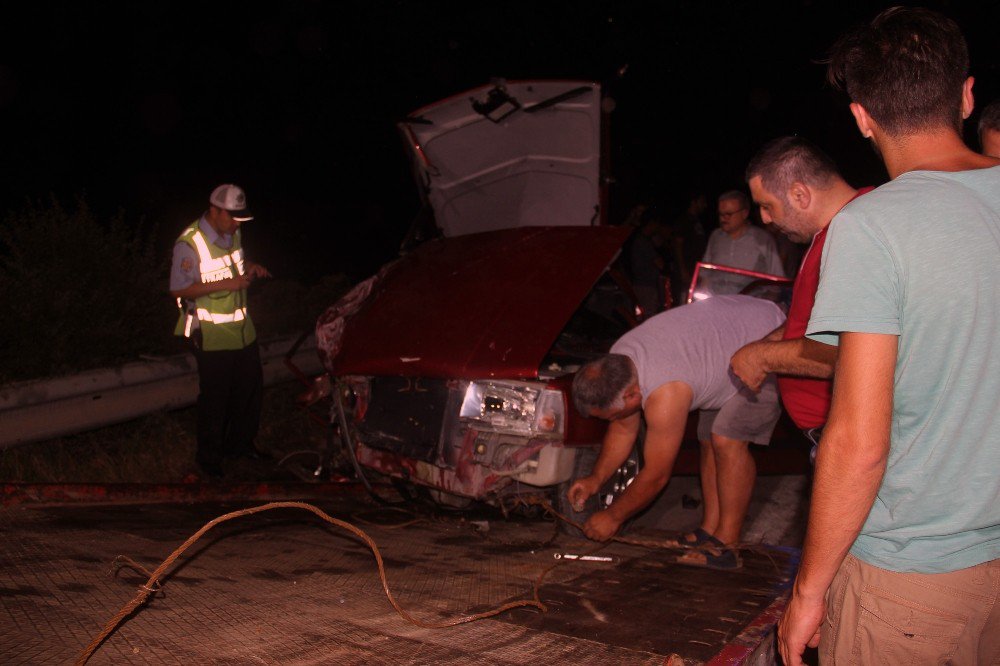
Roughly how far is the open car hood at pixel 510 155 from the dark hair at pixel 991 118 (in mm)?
3405

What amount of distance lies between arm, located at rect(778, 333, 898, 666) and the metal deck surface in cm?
78

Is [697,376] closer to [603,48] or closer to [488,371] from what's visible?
[488,371]

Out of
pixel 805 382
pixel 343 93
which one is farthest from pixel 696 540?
pixel 343 93

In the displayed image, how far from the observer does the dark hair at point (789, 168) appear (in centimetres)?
289

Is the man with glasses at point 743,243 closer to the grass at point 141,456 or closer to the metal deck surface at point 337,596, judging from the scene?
the metal deck surface at point 337,596

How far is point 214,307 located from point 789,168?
388 cm

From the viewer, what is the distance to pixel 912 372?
1.51 metres

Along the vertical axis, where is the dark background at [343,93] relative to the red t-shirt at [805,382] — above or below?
above

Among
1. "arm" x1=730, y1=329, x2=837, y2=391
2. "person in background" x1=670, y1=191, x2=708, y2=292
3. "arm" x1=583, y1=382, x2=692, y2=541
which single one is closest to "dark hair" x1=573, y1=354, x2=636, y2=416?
"arm" x1=583, y1=382, x2=692, y2=541

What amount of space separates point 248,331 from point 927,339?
16.1ft

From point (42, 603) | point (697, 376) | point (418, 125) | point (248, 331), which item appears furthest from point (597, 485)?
point (418, 125)

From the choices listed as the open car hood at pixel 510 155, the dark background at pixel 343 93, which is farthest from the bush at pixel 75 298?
the open car hood at pixel 510 155

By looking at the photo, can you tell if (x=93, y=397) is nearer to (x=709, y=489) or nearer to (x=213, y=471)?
(x=213, y=471)

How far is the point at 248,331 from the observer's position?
573cm
